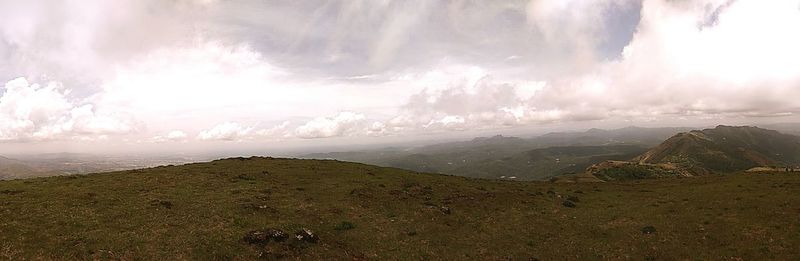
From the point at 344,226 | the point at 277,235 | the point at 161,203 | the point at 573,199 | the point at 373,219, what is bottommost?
the point at 573,199

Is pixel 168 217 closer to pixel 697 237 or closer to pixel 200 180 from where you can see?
pixel 200 180

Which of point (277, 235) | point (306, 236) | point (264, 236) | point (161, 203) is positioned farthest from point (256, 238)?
point (161, 203)

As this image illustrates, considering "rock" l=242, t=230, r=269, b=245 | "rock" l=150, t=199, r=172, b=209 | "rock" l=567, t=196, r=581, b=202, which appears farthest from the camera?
"rock" l=567, t=196, r=581, b=202

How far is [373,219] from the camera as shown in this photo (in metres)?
36.0

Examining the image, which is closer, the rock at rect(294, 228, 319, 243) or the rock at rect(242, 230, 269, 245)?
the rock at rect(242, 230, 269, 245)

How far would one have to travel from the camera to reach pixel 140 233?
2639cm

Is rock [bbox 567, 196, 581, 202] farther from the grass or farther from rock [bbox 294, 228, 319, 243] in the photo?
rock [bbox 294, 228, 319, 243]

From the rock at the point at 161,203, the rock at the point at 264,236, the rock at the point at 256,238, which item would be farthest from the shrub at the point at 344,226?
the rock at the point at 161,203

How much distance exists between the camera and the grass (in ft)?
84.0

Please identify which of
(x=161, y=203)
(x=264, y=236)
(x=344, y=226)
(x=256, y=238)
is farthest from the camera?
(x=161, y=203)

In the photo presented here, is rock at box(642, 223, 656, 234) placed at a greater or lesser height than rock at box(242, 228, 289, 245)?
lesser

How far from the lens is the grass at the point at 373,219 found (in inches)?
1008

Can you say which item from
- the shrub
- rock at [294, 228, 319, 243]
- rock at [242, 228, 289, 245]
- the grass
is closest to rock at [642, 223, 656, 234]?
the grass

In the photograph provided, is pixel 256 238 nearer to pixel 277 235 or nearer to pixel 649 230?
pixel 277 235
